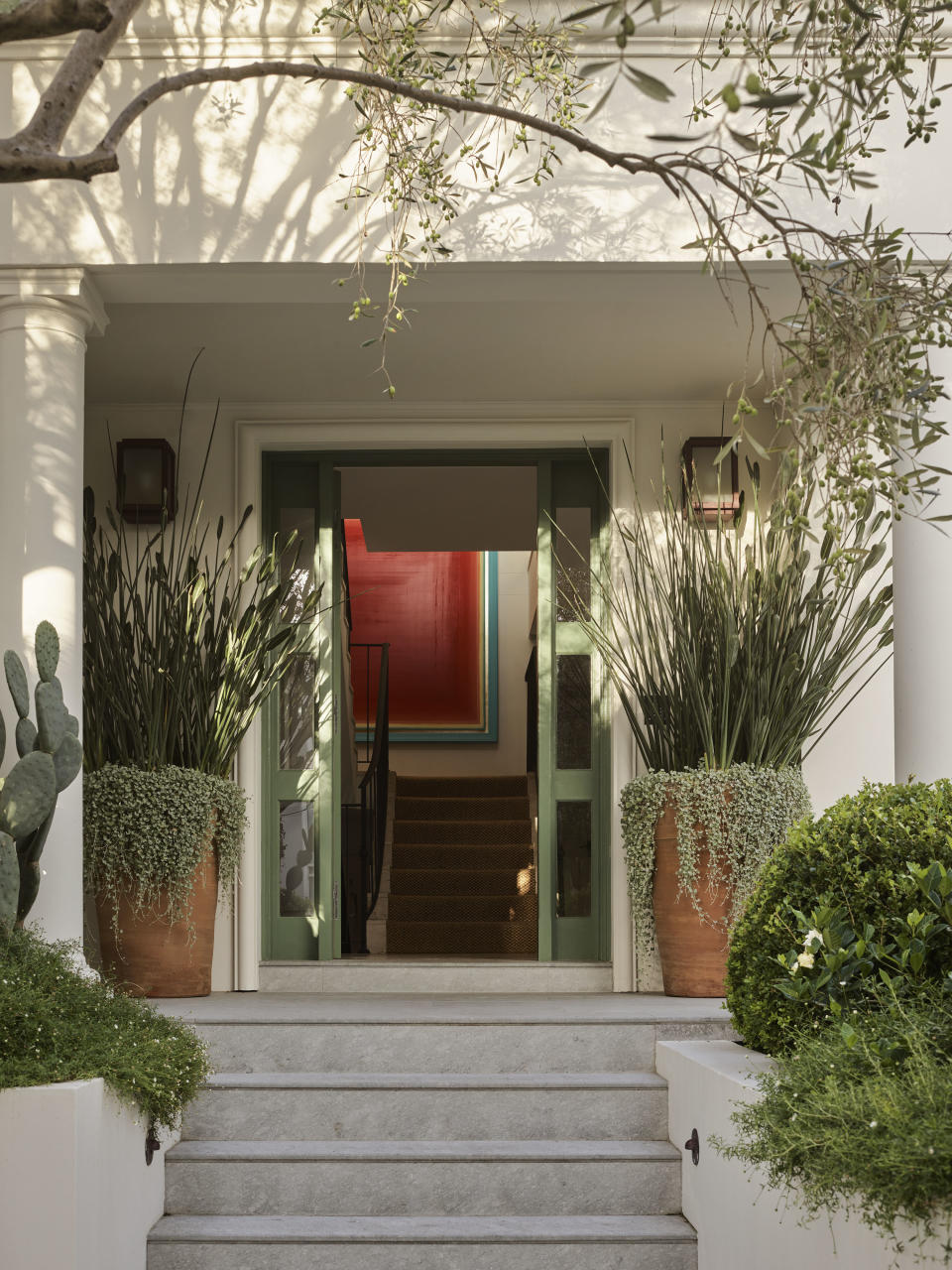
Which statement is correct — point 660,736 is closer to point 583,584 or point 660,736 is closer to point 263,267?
point 583,584

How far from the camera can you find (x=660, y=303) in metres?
4.96

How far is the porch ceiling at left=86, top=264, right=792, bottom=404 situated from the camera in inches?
183

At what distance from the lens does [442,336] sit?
17.4ft

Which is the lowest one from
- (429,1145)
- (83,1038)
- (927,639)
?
(429,1145)

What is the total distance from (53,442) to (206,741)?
1.38 meters

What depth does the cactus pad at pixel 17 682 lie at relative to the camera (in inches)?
158

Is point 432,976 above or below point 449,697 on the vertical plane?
below

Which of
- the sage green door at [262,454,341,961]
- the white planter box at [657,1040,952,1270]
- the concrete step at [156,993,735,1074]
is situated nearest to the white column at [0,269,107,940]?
the concrete step at [156,993,735,1074]

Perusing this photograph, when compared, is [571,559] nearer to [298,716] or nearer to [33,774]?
[298,716]

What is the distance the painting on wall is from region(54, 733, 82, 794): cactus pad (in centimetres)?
727

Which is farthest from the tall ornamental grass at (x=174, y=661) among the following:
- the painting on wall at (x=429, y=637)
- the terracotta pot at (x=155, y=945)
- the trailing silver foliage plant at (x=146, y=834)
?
the painting on wall at (x=429, y=637)

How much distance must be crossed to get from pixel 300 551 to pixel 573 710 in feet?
4.51

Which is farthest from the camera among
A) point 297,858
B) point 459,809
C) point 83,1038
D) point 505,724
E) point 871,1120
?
point 505,724

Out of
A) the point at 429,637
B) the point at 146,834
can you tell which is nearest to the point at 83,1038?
the point at 146,834
